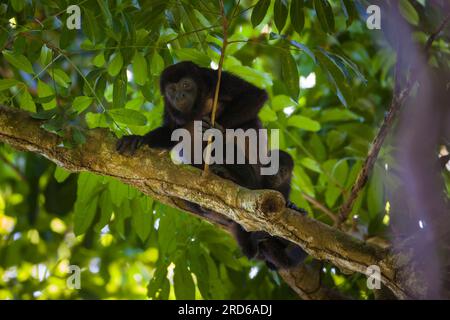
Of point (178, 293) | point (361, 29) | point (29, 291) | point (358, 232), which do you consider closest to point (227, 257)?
point (178, 293)

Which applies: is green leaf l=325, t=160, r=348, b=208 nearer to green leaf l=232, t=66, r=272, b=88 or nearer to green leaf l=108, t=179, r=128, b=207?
green leaf l=232, t=66, r=272, b=88

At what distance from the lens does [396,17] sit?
15.3ft

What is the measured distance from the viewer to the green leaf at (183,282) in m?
5.39

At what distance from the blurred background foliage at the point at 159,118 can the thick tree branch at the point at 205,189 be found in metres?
0.17

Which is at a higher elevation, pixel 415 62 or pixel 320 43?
pixel 320 43

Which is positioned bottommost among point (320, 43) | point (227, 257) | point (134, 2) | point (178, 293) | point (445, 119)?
point (178, 293)

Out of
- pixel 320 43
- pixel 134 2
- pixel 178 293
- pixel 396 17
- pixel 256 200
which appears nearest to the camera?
pixel 256 200

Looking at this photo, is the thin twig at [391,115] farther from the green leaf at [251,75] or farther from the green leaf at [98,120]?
the green leaf at [98,120]

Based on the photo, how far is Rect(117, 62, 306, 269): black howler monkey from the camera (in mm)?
5430

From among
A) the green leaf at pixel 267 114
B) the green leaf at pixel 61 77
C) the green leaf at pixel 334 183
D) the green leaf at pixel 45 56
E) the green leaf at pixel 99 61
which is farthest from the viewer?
the green leaf at pixel 334 183

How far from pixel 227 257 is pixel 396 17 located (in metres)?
2.87

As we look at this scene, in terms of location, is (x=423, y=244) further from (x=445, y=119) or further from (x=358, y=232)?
(x=358, y=232)

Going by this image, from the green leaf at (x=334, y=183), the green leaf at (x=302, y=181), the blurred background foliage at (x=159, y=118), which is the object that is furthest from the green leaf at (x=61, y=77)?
the green leaf at (x=334, y=183)

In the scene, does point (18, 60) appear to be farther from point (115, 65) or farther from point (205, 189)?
point (205, 189)
